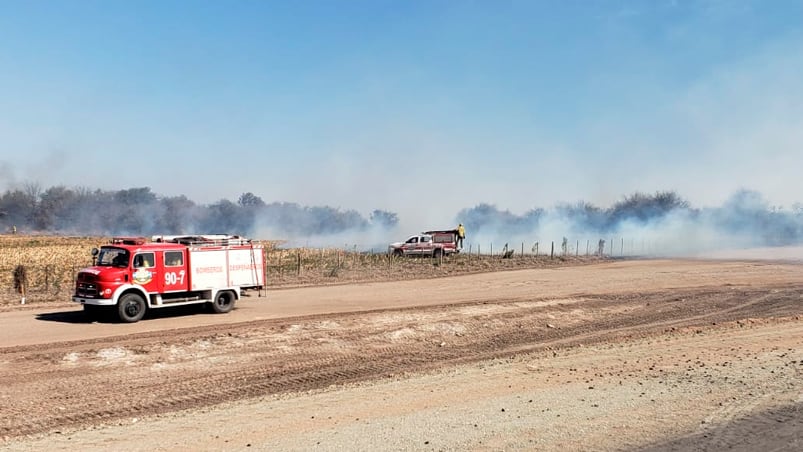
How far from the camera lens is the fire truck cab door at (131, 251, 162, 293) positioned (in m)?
21.0

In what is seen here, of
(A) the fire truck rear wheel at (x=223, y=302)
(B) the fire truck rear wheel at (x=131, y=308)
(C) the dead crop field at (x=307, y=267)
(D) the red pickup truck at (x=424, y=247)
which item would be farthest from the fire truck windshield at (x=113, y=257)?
(D) the red pickup truck at (x=424, y=247)

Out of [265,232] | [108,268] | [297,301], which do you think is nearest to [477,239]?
→ [265,232]

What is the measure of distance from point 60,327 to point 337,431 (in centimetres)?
1369

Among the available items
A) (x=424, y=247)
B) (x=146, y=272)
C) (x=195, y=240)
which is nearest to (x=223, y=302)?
(x=195, y=240)

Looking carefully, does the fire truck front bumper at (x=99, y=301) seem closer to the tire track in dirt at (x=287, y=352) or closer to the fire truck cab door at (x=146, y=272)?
the fire truck cab door at (x=146, y=272)

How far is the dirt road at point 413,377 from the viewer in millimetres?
9695

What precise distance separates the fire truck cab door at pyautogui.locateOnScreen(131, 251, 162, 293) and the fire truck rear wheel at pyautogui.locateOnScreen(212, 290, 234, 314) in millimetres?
2235

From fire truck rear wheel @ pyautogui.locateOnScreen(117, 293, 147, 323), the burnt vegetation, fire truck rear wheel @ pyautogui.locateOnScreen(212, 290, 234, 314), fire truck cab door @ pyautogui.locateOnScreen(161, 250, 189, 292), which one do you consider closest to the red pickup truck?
fire truck rear wheel @ pyautogui.locateOnScreen(212, 290, 234, 314)

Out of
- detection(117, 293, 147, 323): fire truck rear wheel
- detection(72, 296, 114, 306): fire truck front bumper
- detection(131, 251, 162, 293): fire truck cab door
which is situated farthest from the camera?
detection(131, 251, 162, 293): fire truck cab door

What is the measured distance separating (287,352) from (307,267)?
24.7 m

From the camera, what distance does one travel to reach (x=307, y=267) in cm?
4141

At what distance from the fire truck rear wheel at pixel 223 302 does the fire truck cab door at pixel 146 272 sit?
7.33 feet

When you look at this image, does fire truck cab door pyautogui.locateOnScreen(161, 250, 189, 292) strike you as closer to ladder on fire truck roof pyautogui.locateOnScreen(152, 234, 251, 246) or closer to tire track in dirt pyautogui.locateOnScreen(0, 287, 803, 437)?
ladder on fire truck roof pyautogui.locateOnScreen(152, 234, 251, 246)

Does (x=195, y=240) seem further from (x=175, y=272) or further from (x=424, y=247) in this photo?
(x=424, y=247)
